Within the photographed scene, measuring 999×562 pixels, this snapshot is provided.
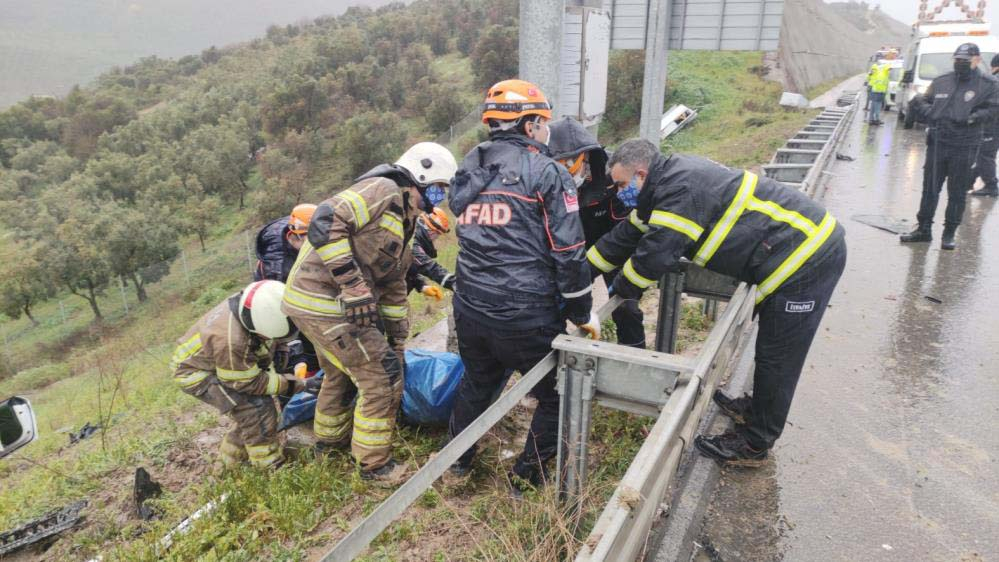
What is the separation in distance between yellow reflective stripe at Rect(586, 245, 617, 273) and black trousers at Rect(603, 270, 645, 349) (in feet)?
2.55

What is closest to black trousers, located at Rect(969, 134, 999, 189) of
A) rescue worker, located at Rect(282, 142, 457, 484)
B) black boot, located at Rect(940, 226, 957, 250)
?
black boot, located at Rect(940, 226, 957, 250)

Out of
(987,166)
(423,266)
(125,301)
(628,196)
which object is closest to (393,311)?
(423,266)

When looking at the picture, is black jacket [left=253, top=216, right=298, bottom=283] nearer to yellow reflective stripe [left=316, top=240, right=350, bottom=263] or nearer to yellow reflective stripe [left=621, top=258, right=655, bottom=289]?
yellow reflective stripe [left=316, top=240, right=350, bottom=263]

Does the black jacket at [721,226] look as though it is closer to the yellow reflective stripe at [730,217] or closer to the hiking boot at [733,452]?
the yellow reflective stripe at [730,217]

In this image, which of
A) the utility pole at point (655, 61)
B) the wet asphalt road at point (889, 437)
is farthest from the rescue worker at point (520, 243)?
the utility pole at point (655, 61)

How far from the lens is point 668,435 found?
1902 mm

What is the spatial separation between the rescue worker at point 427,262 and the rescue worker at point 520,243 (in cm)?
128

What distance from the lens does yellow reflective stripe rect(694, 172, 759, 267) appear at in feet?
9.47

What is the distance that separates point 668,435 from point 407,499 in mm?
825

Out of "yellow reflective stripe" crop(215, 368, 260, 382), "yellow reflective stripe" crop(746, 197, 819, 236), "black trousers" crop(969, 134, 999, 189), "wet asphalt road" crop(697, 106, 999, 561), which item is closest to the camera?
"wet asphalt road" crop(697, 106, 999, 561)

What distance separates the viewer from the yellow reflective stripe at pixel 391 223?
3348mm

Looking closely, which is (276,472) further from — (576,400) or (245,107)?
(245,107)

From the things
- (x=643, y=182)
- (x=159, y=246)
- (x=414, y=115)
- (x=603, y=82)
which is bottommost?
(x=159, y=246)

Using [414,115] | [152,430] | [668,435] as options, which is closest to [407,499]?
[668,435]
